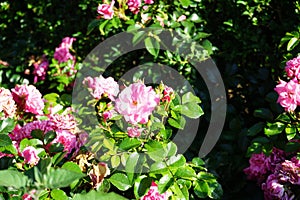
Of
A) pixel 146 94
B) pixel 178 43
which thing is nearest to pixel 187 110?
pixel 146 94

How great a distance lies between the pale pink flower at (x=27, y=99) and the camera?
2316 millimetres

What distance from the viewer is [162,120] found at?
71.6 inches

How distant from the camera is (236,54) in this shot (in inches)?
111

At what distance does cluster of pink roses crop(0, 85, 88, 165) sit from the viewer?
1998mm

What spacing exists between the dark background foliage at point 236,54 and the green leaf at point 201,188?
438 mm

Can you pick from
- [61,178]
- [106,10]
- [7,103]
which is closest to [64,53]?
[106,10]

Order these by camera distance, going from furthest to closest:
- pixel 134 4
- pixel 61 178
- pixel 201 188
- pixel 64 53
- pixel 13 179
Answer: pixel 64 53 → pixel 134 4 → pixel 201 188 → pixel 13 179 → pixel 61 178

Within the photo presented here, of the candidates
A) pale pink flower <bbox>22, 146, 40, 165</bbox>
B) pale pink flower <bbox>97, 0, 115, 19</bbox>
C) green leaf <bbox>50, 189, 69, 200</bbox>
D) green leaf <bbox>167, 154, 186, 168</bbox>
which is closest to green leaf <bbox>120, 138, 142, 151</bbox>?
green leaf <bbox>167, 154, 186, 168</bbox>

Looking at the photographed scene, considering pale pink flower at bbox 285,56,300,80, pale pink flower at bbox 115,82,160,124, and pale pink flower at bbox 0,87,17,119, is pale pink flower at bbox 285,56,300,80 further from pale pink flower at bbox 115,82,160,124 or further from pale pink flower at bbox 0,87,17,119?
pale pink flower at bbox 0,87,17,119

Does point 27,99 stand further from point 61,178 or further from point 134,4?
point 61,178

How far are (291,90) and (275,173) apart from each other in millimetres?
360

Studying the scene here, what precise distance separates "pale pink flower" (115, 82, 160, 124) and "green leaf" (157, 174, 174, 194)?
0.70ft

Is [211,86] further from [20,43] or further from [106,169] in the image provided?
[20,43]

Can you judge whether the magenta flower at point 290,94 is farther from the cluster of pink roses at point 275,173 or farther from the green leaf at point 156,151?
the green leaf at point 156,151
